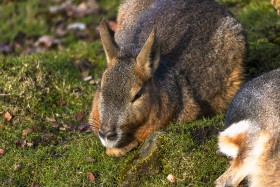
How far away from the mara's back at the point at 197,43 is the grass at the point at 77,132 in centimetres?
50

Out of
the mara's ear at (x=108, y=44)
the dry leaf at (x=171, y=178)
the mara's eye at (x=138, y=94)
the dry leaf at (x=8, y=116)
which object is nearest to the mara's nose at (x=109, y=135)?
the mara's eye at (x=138, y=94)

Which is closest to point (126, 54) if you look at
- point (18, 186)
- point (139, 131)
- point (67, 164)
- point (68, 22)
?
point (139, 131)

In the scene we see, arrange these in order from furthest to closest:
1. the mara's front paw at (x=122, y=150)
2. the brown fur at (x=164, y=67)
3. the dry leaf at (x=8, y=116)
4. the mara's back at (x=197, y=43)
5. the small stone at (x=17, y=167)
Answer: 1. the dry leaf at (x=8, y=116)
2. the mara's back at (x=197, y=43)
3. the small stone at (x=17, y=167)
4. the mara's front paw at (x=122, y=150)
5. the brown fur at (x=164, y=67)

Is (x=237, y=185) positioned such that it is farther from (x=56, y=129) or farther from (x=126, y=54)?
(x=56, y=129)

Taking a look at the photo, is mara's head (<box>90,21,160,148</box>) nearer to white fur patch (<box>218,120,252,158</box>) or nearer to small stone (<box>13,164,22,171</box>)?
small stone (<box>13,164,22,171</box>)

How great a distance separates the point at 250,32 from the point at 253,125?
3826 millimetres

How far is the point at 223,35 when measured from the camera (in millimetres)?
7312

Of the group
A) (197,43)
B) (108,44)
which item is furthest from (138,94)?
(197,43)

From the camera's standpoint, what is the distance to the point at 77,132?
7027 millimetres

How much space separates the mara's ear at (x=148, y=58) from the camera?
19.9 feet

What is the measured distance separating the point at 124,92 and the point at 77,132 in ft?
4.15

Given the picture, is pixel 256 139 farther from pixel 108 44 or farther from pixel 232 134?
pixel 108 44

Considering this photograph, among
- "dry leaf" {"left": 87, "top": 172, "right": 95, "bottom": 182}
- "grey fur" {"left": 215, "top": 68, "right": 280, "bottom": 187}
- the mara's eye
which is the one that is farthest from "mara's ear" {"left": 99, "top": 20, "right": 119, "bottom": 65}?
"grey fur" {"left": 215, "top": 68, "right": 280, "bottom": 187}

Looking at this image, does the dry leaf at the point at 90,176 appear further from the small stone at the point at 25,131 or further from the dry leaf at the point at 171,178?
the small stone at the point at 25,131
